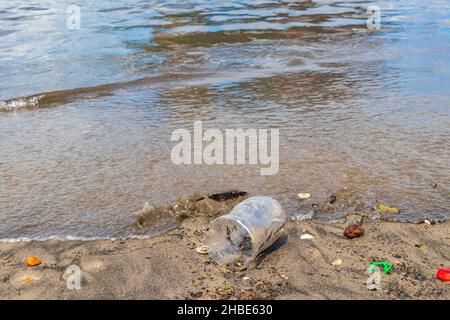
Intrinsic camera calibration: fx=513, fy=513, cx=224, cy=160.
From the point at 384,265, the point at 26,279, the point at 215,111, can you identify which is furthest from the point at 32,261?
the point at 215,111

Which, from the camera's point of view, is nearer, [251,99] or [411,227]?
[411,227]

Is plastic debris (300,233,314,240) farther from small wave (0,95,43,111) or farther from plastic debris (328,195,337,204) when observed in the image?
small wave (0,95,43,111)

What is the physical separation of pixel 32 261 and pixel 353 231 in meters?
1.85

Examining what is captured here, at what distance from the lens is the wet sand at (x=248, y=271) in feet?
8.41

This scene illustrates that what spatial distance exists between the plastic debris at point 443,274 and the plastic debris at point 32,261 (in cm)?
214

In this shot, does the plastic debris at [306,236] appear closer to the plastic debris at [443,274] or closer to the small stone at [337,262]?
the small stone at [337,262]

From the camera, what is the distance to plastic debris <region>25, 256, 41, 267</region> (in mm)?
2842

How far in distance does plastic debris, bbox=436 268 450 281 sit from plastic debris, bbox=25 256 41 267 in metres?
2.14

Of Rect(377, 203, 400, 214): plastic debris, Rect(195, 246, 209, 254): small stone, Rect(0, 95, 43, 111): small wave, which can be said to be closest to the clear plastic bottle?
Rect(195, 246, 209, 254): small stone

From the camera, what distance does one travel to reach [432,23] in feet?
34.3

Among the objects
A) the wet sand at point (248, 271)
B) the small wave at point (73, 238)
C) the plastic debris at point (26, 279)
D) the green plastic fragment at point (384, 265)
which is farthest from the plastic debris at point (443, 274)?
the plastic debris at point (26, 279)
